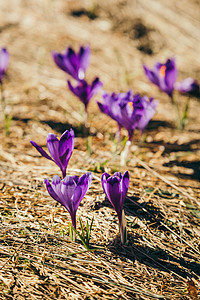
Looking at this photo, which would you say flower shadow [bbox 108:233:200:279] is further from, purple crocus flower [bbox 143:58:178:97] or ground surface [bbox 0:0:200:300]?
purple crocus flower [bbox 143:58:178:97]

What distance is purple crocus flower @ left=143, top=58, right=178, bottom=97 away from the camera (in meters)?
2.38

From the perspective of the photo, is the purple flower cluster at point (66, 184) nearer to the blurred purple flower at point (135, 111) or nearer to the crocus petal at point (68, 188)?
the crocus petal at point (68, 188)

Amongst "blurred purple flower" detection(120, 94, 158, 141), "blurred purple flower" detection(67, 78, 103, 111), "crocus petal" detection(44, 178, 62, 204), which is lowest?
"crocus petal" detection(44, 178, 62, 204)

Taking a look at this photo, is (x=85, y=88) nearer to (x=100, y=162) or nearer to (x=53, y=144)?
(x=100, y=162)

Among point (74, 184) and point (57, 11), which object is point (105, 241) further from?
point (57, 11)

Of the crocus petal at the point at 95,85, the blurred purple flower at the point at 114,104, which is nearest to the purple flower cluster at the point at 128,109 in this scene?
the blurred purple flower at the point at 114,104

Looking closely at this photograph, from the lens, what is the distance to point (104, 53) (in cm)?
367

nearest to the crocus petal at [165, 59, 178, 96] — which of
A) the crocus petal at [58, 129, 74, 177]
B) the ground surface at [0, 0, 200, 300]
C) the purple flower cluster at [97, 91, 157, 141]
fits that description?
the ground surface at [0, 0, 200, 300]

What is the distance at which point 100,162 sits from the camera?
2.06 metres

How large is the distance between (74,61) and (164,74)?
0.70 m

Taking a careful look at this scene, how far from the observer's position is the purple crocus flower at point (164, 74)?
93.7 inches

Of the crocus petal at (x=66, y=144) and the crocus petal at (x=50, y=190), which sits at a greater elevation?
the crocus petal at (x=66, y=144)

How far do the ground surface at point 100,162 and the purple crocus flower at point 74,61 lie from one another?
30cm

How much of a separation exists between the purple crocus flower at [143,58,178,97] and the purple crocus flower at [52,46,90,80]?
0.46 metres
